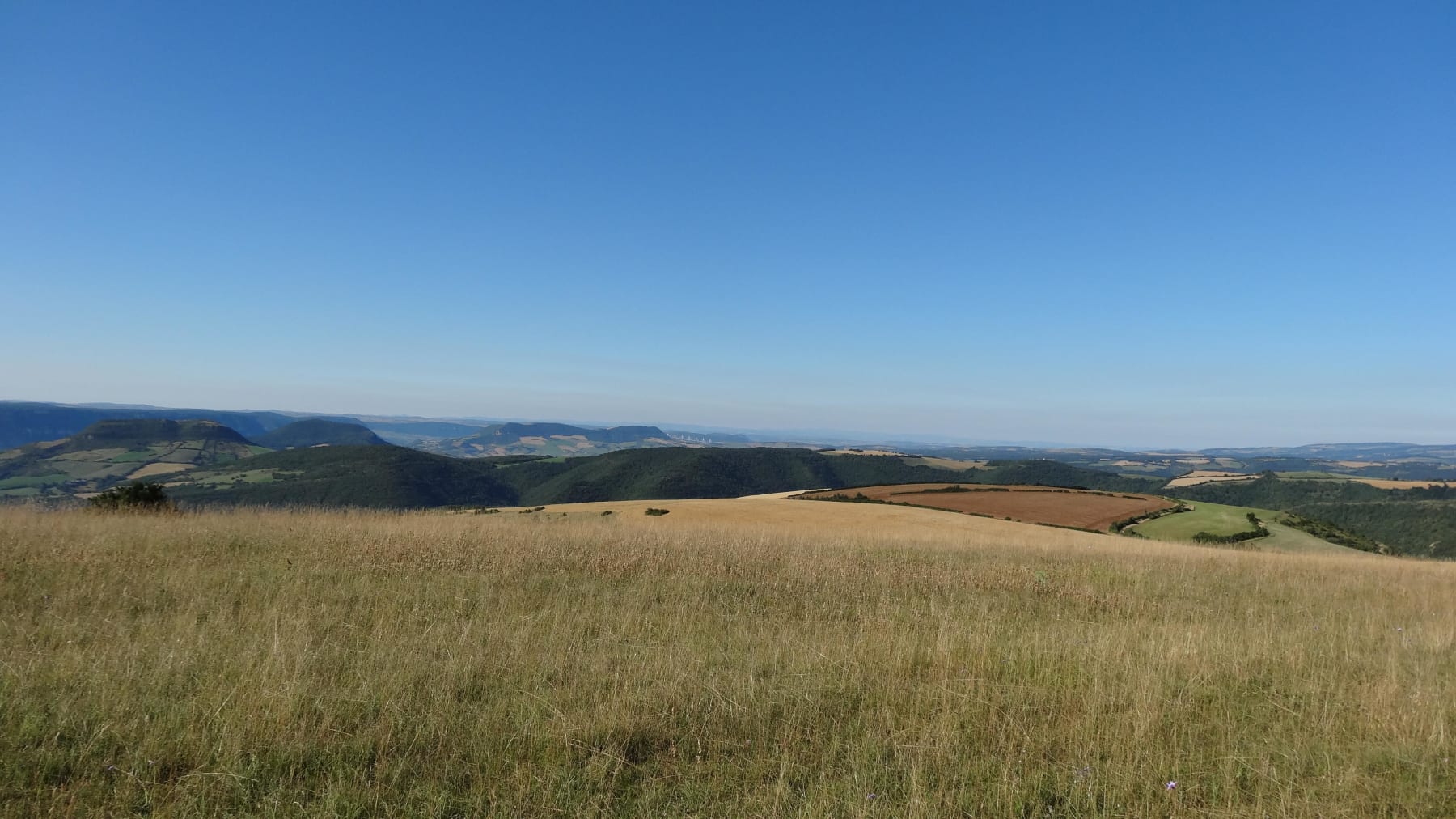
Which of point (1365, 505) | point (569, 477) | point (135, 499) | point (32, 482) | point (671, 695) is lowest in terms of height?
point (32, 482)

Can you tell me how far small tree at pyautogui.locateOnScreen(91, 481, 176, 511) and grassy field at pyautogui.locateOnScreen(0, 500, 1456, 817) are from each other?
25.3 ft

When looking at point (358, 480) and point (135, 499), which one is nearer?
point (135, 499)

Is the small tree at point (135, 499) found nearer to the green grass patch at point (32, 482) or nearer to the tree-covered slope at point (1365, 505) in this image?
the tree-covered slope at point (1365, 505)

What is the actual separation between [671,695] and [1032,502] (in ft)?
177

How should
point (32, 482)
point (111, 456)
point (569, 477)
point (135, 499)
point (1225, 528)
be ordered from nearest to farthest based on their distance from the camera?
point (135, 499)
point (1225, 528)
point (32, 482)
point (569, 477)
point (111, 456)

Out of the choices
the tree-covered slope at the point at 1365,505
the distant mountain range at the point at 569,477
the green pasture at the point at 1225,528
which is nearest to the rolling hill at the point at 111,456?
the distant mountain range at the point at 569,477

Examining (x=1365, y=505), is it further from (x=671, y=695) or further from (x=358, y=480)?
(x=358, y=480)

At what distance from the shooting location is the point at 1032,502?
5244 cm

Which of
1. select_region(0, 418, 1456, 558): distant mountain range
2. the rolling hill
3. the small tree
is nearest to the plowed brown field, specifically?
select_region(0, 418, 1456, 558): distant mountain range

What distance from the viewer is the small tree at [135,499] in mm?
18219

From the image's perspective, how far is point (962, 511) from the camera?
45156 mm

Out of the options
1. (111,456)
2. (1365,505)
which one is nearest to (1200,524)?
(1365,505)

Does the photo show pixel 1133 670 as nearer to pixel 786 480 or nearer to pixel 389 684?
pixel 389 684

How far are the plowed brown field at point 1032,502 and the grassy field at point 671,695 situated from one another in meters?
35.6
